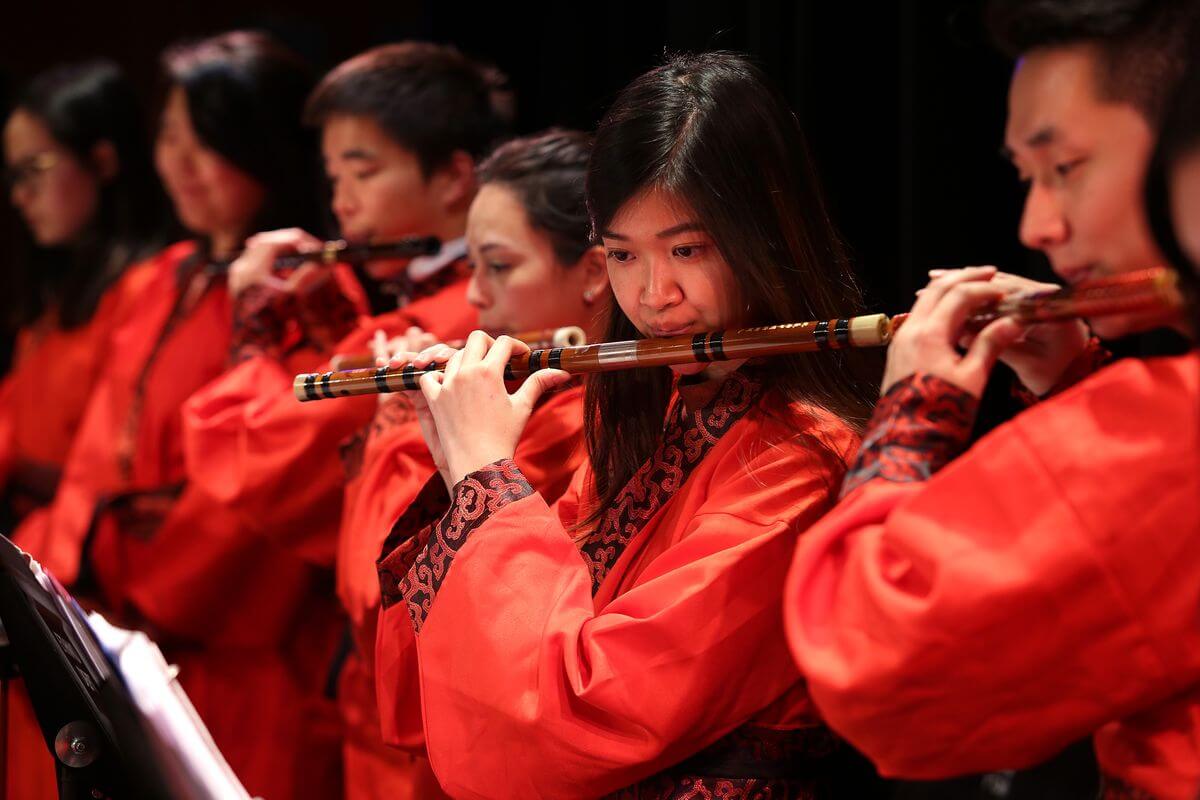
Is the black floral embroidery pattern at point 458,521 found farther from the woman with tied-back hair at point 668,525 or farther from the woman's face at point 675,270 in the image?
the woman's face at point 675,270

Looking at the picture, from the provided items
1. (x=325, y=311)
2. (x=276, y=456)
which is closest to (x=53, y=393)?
(x=325, y=311)

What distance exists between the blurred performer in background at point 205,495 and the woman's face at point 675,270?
151 cm

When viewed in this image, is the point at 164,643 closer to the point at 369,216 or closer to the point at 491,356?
the point at 369,216

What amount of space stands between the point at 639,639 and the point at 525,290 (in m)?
0.86

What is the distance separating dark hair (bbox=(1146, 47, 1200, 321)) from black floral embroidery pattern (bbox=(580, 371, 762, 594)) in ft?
2.01

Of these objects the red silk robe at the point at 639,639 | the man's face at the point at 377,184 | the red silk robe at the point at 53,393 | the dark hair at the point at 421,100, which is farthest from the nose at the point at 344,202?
the red silk robe at the point at 639,639

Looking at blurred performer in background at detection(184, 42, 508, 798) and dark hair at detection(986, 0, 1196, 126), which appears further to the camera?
blurred performer in background at detection(184, 42, 508, 798)

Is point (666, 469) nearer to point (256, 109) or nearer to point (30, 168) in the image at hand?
point (256, 109)

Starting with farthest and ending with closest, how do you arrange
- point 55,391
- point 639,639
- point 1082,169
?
point 55,391, point 639,639, point 1082,169

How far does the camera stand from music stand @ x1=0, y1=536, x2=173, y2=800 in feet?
4.91

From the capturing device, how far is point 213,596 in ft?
9.54

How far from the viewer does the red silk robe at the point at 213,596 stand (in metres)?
2.89

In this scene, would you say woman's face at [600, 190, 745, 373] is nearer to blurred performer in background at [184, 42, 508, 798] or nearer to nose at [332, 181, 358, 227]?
blurred performer in background at [184, 42, 508, 798]

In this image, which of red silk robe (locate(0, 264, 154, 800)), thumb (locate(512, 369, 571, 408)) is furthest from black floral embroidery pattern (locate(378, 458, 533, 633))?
red silk robe (locate(0, 264, 154, 800))
